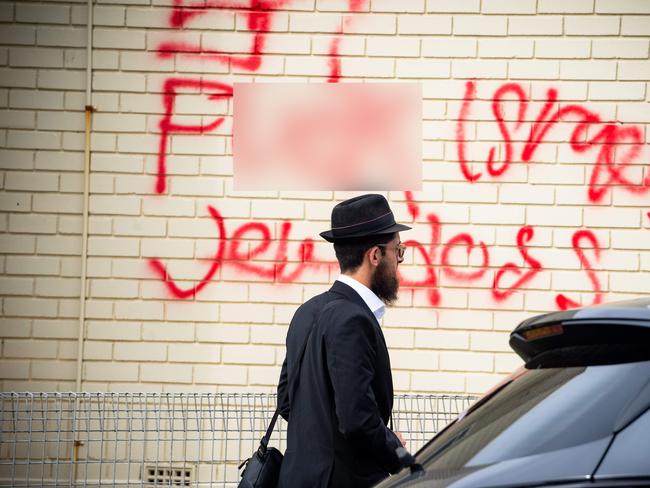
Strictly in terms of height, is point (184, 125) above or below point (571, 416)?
above

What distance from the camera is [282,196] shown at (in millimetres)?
7305

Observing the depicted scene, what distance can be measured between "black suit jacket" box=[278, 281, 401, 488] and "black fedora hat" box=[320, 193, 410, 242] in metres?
0.25

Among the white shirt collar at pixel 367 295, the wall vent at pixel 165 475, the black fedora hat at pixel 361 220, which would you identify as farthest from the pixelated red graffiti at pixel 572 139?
the white shirt collar at pixel 367 295

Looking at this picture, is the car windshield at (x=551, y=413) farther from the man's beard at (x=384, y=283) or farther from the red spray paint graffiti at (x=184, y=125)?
the red spray paint graffiti at (x=184, y=125)

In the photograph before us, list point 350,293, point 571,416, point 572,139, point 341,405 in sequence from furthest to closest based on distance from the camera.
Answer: point 572,139 < point 350,293 < point 341,405 < point 571,416

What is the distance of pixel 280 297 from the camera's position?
7258mm

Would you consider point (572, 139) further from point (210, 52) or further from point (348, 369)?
point (348, 369)

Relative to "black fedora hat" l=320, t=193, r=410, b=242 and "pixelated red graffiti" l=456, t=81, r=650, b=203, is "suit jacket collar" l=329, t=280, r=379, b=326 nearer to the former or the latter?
"black fedora hat" l=320, t=193, r=410, b=242

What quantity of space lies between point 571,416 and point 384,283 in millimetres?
1797

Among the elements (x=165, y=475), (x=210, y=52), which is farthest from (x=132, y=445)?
(x=210, y=52)

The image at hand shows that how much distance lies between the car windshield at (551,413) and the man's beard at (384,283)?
4.56 feet

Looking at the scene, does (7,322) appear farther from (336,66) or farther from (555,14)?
(555,14)

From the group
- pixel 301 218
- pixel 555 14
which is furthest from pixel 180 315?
pixel 555 14

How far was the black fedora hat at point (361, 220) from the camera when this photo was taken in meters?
4.04
